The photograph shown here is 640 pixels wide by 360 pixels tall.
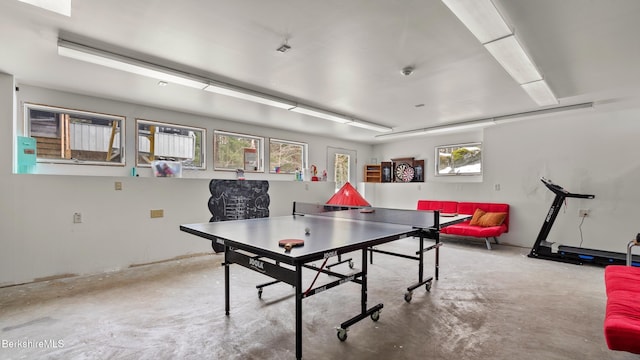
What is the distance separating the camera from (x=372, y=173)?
841 centimetres

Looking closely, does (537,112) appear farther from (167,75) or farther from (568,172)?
(167,75)

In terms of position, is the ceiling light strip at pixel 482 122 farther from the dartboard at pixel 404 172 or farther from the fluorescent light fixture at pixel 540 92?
the dartboard at pixel 404 172

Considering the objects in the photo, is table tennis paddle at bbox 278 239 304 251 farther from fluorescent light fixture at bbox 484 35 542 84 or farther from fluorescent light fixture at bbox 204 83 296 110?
fluorescent light fixture at bbox 204 83 296 110

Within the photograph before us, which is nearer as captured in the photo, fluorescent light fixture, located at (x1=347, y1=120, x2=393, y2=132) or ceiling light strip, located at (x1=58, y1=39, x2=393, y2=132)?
ceiling light strip, located at (x1=58, y1=39, x2=393, y2=132)

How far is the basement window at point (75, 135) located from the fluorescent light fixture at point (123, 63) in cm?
173

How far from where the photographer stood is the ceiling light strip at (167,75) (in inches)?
104

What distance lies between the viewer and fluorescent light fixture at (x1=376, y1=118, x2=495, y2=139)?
18.3ft

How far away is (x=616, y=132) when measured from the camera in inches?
193

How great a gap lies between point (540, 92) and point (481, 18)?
7.57ft

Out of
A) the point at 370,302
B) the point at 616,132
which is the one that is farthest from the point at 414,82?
the point at 616,132

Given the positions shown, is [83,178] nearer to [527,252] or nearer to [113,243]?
[113,243]

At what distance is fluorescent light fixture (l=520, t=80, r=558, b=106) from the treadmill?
5.30ft

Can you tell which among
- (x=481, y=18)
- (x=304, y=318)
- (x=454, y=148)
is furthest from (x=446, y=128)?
(x=304, y=318)

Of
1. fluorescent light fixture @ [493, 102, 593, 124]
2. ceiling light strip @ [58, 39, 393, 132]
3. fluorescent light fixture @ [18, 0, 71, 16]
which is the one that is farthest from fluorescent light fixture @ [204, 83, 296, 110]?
fluorescent light fixture @ [493, 102, 593, 124]
